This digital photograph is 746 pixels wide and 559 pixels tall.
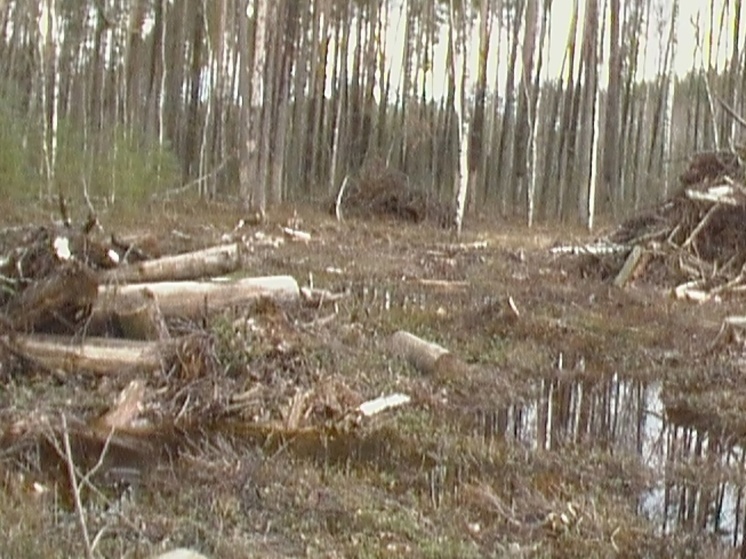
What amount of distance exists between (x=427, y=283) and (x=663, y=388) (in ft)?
17.5

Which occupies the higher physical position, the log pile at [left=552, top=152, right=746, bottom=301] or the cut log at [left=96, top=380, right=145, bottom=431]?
the log pile at [left=552, top=152, right=746, bottom=301]

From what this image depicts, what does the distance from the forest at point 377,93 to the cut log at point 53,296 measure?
1303cm

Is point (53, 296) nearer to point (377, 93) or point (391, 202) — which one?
point (391, 202)

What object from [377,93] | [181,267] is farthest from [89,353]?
[377,93]

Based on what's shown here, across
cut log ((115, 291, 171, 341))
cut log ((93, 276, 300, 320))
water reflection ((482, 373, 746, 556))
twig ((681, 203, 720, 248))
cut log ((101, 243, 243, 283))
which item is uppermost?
twig ((681, 203, 720, 248))

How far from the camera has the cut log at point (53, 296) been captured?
789 centimetres

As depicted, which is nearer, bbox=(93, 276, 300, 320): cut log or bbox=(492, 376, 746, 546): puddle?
bbox=(492, 376, 746, 546): puddle

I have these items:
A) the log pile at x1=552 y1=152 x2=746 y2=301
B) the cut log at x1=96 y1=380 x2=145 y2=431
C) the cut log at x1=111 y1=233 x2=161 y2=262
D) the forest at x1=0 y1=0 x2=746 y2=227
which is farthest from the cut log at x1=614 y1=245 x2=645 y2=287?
the cut log at x1=96 y1=380 x2=145 y2=431

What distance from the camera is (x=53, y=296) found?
7961 mm

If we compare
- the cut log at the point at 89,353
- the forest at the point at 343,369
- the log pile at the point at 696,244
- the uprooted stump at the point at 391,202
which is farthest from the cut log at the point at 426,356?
the uprooted stump at the point at 391,202

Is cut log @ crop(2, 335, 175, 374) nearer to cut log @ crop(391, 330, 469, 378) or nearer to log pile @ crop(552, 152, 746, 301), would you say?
cut log @ crop(391, 330, 469, 378)

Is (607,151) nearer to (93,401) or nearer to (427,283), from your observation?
(427,283)

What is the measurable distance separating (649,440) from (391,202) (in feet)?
61.4

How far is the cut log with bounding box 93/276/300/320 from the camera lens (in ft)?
27.1
